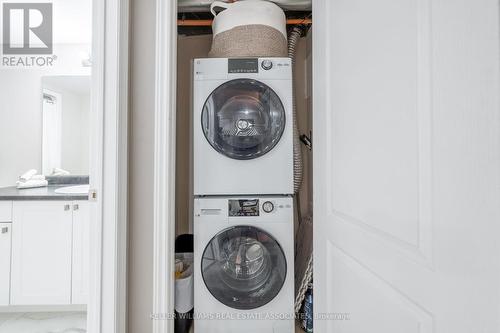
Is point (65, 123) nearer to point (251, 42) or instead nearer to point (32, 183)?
point (32, 183)

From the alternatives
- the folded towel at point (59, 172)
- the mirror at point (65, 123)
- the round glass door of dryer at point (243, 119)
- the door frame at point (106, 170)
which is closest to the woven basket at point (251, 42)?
the round glass door of dryer at point (243, 119)

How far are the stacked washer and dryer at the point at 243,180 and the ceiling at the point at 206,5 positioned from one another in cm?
48

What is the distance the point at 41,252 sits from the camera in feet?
5.64

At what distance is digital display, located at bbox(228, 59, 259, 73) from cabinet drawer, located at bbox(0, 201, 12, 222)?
168 cm

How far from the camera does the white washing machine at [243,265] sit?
4.93ft

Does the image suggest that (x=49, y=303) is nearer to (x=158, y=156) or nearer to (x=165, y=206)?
(x=165, y=206)

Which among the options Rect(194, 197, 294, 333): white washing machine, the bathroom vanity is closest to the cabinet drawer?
the bathroom vanity

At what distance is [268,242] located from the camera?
152cm

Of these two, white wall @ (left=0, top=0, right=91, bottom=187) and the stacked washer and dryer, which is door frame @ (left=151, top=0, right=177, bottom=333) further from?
white wall @ (left=0, top=0, right=91, bottom=187)

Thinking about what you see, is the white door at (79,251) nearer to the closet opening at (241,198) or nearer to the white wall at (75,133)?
the white wall at (75,133)
